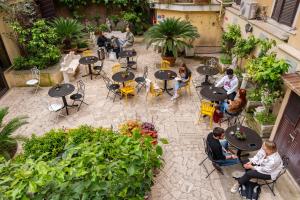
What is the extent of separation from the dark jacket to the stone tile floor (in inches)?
29.8

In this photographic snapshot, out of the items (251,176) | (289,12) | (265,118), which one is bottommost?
(251,176)

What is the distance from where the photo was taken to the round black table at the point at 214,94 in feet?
27.1

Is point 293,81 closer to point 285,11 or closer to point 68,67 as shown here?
point 285,11

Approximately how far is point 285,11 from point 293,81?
309cm

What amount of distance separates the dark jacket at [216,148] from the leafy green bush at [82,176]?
3.26 meters

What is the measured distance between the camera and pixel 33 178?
2.37 meters

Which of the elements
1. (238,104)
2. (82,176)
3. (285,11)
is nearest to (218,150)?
(238,104)

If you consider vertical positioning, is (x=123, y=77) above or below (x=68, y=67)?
above

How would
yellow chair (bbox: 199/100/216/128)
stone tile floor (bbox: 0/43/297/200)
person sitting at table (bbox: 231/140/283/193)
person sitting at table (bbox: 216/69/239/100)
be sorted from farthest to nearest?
person sitting at table (bbox: 216/69/239/100) < yellow chair (bbox: 199/100/216/128) < stone tile floor (bbox: 0/43/297/200) < person sitting at table (bbox: 231/140/283/193)

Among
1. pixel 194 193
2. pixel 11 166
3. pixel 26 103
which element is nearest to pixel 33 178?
pixel 11 166

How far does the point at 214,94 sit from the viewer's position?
8.45 meters

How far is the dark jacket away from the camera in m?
5.88

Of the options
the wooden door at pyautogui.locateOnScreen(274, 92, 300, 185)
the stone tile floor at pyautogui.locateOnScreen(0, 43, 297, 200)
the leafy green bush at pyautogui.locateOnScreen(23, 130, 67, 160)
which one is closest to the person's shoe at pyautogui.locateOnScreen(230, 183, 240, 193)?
the stone tile floor at pyautogui.locateOnScreen(0, 43, 297, 200)

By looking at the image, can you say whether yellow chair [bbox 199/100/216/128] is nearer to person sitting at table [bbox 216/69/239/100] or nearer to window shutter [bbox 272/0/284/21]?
person sitting at table [bbox 216/69/239/100]
